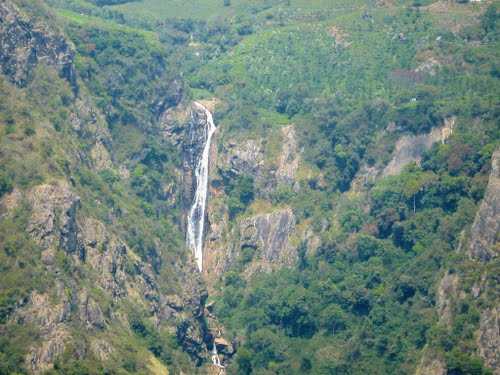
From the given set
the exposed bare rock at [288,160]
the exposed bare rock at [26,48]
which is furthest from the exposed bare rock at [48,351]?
the exposed bare rock at [288,160]

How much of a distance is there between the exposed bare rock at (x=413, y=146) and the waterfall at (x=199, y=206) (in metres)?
17.7

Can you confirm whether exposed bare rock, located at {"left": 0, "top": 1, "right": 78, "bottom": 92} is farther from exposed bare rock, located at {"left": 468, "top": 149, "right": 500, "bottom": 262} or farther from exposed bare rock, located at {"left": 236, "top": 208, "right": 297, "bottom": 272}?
exposed bare rock, located at {"left": 468, "top": 149, "right": 500, "bottom": 262}

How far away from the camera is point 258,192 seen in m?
147

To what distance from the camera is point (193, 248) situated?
146m

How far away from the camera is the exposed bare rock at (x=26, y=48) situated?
13600 centimetres

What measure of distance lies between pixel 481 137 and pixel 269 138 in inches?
921

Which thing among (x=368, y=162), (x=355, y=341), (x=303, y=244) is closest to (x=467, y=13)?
(x=368, y=162)

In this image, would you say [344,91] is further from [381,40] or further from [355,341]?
[355,341]

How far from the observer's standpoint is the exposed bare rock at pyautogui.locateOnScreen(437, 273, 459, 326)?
397 ft

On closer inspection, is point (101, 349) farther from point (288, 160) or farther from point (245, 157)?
point (288, 160)

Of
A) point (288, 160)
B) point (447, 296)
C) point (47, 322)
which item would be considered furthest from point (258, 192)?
point (47, 322)

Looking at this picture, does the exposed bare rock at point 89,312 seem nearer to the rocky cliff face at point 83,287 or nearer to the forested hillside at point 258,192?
the rocky cliff face at point 83,287

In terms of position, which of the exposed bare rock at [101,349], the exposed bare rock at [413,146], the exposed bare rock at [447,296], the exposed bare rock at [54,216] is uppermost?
the exposed bare rock at [54,216]

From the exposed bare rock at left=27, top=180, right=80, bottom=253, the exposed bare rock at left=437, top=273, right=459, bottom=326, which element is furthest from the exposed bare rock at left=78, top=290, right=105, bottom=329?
the exposed bare rock at left=437, top=273, right=459, bottom=326
